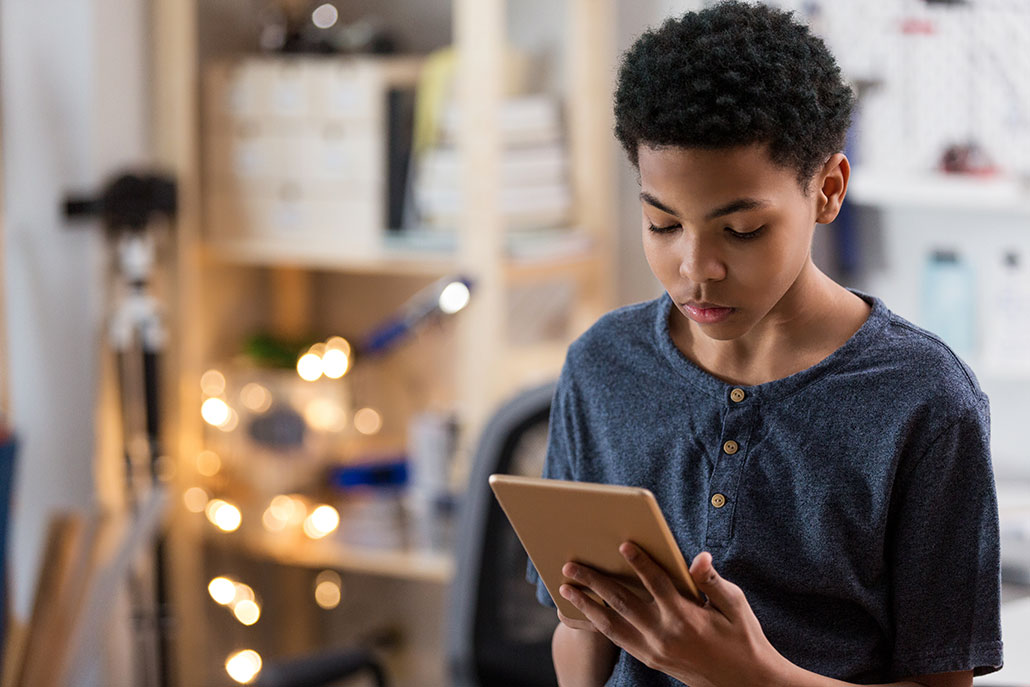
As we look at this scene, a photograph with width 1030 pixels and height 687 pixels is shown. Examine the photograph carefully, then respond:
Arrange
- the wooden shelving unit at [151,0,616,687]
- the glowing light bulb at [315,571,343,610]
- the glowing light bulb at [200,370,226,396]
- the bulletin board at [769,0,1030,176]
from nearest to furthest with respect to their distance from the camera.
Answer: the bulletin board at [769,0,1030,176]
the wooden shelving unit at [151,0,616,687]
the glowing light bulb at [200,370,226,396]
the glowing light bulb at [315,571,343,610]

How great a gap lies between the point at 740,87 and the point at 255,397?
1.71 meters

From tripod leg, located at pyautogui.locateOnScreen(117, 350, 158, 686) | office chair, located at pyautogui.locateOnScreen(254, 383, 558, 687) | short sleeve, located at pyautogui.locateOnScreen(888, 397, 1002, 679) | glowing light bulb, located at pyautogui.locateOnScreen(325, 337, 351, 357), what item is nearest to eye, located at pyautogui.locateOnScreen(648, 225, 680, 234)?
short sleeve, located at pyautogui.locateOnScreen(888, 397, 1002, 679)

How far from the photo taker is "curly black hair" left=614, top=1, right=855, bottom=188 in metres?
0.78

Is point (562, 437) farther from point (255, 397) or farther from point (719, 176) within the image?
point (255, 397)

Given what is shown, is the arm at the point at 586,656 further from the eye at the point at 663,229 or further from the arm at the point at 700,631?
the eye at the point at 663,229

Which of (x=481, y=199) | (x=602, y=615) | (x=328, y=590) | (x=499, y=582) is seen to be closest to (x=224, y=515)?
(x=328, y=590)

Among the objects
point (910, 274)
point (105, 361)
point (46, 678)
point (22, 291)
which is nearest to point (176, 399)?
point (105, 361)

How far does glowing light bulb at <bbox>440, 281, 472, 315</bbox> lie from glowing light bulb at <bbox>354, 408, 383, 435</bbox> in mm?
605

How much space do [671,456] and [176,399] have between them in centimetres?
164

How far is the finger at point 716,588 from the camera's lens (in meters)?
0.78

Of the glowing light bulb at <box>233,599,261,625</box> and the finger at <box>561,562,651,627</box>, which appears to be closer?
the finger at <box>561,562,651,627</box>

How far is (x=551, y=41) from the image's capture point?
7.72ft

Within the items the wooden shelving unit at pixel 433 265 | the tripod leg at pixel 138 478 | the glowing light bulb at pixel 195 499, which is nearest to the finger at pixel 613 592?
the wooden shelving unit at pixel 433 265

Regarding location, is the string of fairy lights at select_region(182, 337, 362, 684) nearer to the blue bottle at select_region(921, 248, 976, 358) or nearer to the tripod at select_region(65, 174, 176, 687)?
the tripod at select_region(65, 174, 176, 687)
